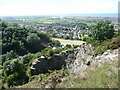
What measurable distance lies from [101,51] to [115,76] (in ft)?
23.7

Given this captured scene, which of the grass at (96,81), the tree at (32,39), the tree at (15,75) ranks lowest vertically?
the tree at (15,75)

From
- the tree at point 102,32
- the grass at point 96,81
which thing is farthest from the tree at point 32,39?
the grass at point 96,81

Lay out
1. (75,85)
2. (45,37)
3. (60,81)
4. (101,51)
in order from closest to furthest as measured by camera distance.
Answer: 1. (75,85)
2. (60,81)
3. (101,51)
4. (45,37)

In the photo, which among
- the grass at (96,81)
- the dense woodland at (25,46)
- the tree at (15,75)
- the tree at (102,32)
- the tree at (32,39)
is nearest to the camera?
the grass at (96,81)

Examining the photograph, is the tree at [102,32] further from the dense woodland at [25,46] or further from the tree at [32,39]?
the tree at [32,39]

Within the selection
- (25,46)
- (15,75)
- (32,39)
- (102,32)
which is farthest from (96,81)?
(32,39)

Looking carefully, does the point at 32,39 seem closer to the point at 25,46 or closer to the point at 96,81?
the point at 25,46

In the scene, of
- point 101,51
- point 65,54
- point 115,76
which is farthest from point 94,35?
point 115,76

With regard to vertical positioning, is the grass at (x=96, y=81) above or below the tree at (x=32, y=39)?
above

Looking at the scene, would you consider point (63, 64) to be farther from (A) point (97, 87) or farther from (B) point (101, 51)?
(A) point (97, 87)

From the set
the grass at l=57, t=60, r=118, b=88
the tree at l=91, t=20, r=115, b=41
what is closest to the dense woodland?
the tree at l=91, t=20, r=115, b=41

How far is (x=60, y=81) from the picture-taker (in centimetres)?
559

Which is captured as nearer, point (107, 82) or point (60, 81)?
point (107, 82)

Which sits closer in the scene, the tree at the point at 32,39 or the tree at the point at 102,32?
the tree at the point at 102,32
